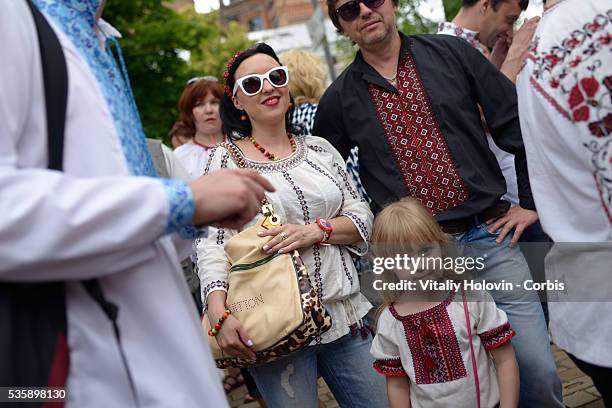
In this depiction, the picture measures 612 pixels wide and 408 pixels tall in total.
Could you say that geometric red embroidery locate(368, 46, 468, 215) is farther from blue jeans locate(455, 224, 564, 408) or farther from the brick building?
the brick building

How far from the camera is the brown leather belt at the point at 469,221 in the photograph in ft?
10.3

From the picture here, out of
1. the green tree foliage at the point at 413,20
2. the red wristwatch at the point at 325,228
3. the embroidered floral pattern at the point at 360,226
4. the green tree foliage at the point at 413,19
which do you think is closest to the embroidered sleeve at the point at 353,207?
the embroidered floral pattern at the point at 360,226

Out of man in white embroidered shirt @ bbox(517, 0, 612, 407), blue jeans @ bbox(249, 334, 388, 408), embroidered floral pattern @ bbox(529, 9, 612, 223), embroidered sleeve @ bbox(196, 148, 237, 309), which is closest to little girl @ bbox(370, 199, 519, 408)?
blue jeans @ bbox(249, 334, 388, 408)

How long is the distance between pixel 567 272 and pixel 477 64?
4.89 feet

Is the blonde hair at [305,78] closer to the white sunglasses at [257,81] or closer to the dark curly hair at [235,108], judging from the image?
the dark curly hair at [235,108]

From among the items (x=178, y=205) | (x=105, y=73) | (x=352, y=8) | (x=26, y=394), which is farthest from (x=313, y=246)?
(x=26, y=394)

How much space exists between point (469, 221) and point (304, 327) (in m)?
1.01

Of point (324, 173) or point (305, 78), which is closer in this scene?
point (324, 173)

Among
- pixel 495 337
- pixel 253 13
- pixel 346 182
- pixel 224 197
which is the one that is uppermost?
pixel 224 197

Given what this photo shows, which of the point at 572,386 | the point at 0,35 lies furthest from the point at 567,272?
the point at 572,386

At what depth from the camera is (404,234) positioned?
2865 millimetres

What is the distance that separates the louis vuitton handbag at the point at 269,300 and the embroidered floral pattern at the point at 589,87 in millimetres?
1218

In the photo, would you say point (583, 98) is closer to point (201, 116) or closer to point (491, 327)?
point (491, 327)

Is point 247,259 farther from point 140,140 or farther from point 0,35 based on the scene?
point 0,35
